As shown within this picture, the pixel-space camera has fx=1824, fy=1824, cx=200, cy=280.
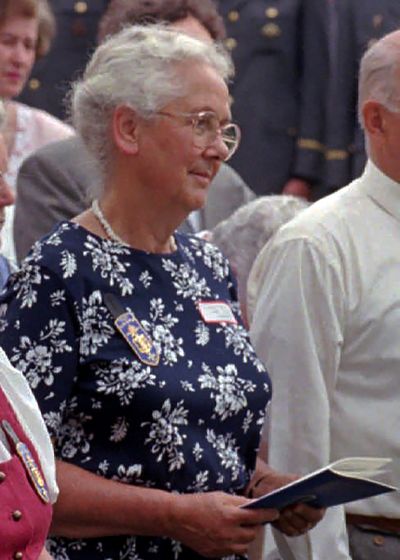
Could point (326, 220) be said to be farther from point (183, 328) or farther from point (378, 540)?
point (378, 540)

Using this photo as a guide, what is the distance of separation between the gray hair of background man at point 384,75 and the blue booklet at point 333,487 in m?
1.08

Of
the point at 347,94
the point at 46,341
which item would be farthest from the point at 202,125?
the point at 347,94

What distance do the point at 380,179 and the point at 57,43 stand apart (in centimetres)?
261

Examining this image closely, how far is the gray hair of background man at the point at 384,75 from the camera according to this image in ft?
14.0

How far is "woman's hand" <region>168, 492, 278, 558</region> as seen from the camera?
11.5ft

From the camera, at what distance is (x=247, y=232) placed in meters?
4.48

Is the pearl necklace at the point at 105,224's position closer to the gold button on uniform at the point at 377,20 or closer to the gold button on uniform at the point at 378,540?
the gold button on uniform at the point at 378,540

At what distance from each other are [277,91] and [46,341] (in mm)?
3127

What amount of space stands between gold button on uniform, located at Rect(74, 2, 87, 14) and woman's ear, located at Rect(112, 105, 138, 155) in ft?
9.33

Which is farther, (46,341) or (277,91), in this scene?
(277,91)

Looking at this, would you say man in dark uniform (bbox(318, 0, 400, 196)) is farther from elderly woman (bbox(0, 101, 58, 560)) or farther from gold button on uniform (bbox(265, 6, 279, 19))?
elderly woman (bbox(0, 101, 58, 560))

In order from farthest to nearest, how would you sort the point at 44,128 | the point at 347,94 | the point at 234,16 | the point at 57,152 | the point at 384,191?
the point at 234,16, the point at 347,94, the point at 44,128, the point at 57,152, the point at 384,191

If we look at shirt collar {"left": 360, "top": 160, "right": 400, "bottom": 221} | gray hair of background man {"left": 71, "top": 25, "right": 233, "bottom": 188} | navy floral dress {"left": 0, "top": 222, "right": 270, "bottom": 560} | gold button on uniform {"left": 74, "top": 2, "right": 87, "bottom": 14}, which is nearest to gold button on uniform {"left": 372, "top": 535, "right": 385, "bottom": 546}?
navy floral dress {"left": 0, "top": 222, "right": 270, "bottom": 560}

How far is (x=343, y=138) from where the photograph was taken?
6.45 meters
